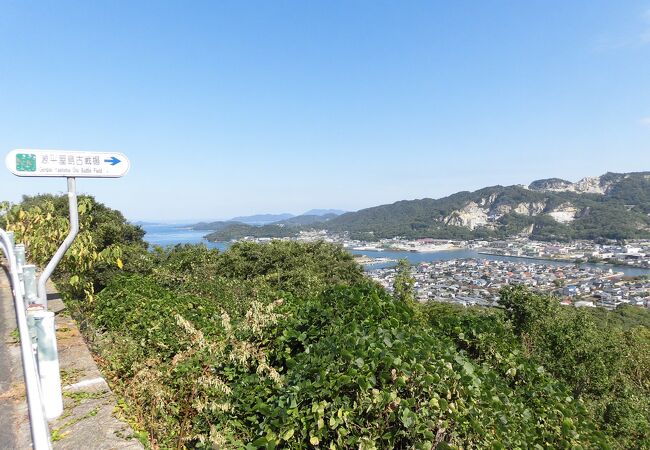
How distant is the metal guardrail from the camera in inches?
54.0

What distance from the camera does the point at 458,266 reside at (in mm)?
69750

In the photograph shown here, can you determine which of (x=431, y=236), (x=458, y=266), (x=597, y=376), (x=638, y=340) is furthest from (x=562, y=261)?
(x=597, y=376)

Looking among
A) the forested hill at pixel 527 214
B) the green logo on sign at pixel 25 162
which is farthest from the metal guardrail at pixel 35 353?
the forested hill at pixel 527 214

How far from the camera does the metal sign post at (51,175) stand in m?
2.18

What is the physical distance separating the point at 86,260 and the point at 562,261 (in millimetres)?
92980

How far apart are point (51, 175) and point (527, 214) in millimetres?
151827

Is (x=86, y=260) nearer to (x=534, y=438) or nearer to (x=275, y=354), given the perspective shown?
→ (x=275, y=354)

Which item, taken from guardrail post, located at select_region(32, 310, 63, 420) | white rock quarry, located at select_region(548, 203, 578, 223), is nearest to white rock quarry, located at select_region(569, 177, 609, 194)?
white rock quarry, located at select_region(548, 203, 578, 223)

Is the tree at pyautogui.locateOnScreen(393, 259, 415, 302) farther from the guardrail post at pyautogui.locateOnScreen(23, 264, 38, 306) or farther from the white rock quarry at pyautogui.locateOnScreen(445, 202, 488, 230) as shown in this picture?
the white rock quarry at pyautogui.locateOnScreen(445, 202, 488, 230)

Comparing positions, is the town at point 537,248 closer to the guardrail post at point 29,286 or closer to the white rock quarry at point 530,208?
the white rock quarry at point 530,208

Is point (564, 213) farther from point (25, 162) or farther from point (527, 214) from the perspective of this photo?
point (25, 162)

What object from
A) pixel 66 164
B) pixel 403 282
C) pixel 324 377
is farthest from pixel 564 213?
pixel 66 164

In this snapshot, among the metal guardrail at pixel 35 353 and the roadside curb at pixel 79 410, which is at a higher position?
the metal guardrail at pixel 35 353

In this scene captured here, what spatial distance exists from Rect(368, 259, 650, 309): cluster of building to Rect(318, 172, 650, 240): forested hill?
49224 millimetres
